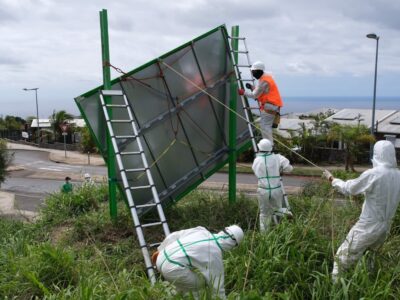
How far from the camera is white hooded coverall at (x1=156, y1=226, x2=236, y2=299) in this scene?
4668 millimetres

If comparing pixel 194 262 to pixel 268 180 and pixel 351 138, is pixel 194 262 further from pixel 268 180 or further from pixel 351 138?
pixel 351 138

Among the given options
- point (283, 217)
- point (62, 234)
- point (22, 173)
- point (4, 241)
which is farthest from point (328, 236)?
point (22, 173)

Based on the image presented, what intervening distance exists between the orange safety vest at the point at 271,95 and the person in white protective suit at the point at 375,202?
331cm

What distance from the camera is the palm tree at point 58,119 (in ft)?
170

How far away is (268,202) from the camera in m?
7.87

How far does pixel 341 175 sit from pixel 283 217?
323 inches

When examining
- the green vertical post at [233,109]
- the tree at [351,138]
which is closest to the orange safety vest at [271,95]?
the green vertical post at [233,109]

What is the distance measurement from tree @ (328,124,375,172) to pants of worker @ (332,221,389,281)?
70.3 feet

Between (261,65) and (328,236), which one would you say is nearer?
(328,236)

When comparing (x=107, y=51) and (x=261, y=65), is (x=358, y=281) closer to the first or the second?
(x=261, y=65)

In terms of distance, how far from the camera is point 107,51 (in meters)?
8.69

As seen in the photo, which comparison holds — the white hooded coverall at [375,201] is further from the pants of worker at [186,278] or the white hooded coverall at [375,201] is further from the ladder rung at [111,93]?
the ladder rung at [111,93]

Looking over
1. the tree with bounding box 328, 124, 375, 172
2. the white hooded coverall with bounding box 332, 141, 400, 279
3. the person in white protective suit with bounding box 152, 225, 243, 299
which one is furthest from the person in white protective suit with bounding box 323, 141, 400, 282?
the tree with bounding box 328, 124, 375, 172

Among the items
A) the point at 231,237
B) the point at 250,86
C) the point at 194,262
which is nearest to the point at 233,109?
the point at 250,86
